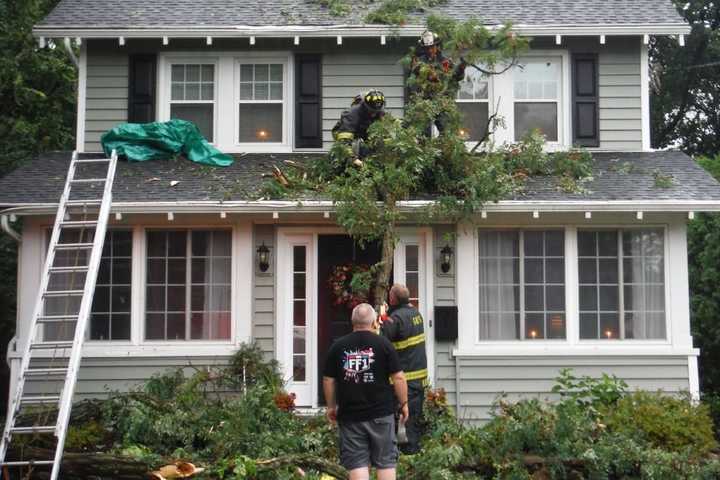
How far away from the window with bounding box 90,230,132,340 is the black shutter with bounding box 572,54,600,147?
19.2 ft

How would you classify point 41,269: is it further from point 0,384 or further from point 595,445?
point 595,445

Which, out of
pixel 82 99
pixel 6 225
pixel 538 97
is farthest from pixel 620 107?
pixel 6 225

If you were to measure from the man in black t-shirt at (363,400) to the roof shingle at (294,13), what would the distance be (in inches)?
243

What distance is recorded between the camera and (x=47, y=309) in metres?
10.0

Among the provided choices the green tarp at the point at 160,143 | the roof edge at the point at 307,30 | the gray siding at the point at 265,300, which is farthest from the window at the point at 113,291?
the roof edge at the point at 307,30

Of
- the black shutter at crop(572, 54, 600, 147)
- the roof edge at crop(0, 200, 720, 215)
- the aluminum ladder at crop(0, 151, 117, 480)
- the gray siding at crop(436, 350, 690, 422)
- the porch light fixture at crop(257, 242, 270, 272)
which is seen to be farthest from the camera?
the black shutter at crop(572, 54, 600, 147)

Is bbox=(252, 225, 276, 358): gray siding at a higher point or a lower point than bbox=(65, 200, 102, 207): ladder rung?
lower

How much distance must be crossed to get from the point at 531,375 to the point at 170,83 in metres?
5.97

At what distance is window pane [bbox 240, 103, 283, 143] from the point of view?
11.2 meters

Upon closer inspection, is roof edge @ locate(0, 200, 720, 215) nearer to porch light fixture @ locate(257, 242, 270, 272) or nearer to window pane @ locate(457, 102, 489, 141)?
porch light fixture @ locate(257, 242, 270, 272)

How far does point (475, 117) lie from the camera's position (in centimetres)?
1123

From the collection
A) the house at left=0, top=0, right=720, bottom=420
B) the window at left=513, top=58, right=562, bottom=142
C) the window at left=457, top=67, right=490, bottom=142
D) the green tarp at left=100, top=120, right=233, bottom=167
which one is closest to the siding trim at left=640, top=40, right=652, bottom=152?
the house at left=0, top=0, right=720, bottom=420

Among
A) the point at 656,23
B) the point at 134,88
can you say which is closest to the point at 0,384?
the point at 134,88

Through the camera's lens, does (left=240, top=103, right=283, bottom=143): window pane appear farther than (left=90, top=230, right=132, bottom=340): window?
Yes
